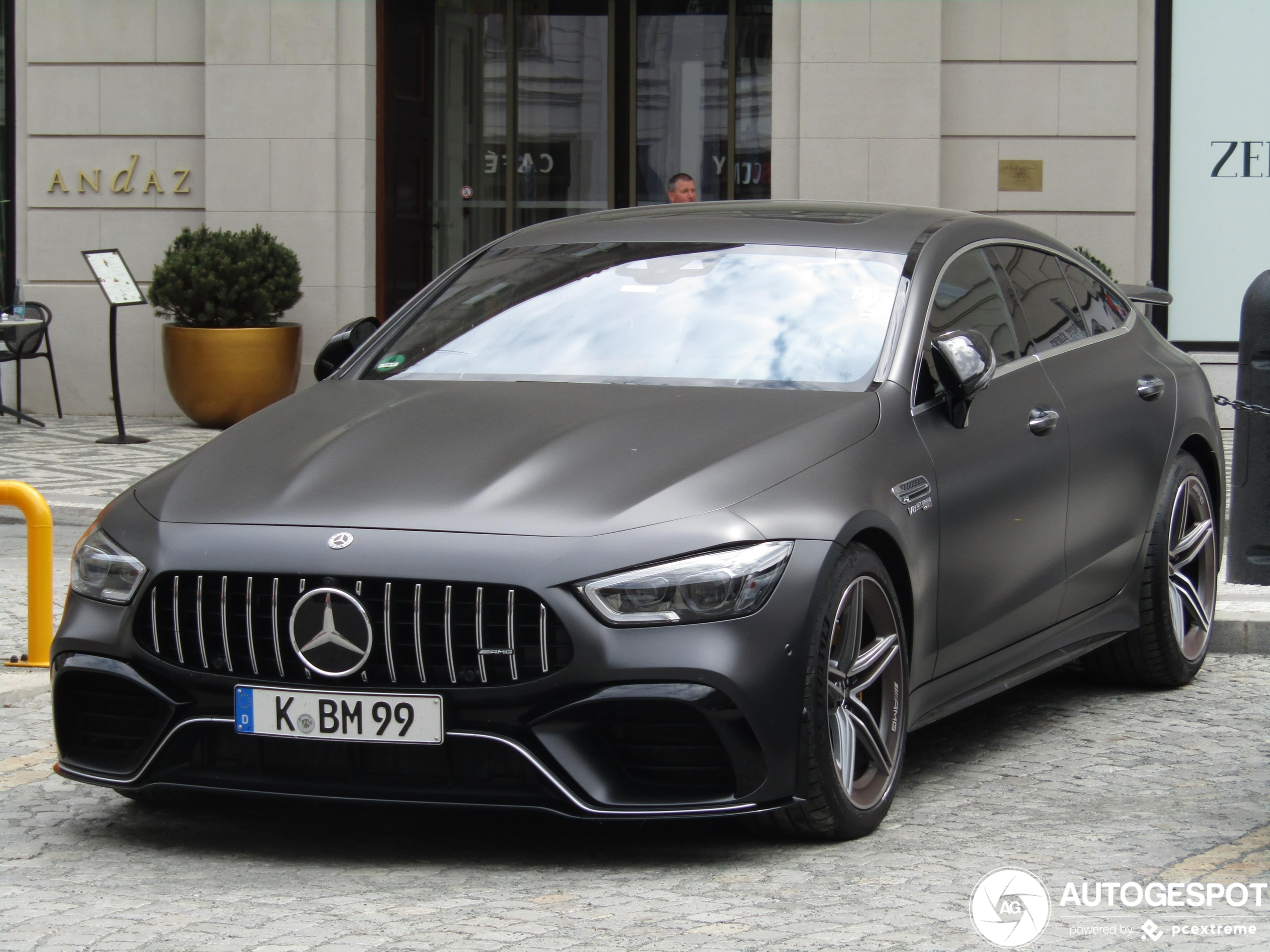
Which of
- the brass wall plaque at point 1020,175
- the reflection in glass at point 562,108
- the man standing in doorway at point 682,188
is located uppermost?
the reflection in glass at point 562,108

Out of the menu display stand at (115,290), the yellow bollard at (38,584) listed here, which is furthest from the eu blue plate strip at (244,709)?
the menu display stand at (115,290)

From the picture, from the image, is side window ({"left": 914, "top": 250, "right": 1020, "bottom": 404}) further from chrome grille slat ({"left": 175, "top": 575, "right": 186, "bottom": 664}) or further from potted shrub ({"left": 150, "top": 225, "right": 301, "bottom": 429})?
potted shrub ({"left": 150, "top": 225, "right": 301, "bottom": 429})

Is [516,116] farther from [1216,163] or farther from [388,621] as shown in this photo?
[388,621]

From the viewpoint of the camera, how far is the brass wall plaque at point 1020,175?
15.8m

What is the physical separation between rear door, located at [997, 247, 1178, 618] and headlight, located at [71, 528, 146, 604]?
2709 millimetres

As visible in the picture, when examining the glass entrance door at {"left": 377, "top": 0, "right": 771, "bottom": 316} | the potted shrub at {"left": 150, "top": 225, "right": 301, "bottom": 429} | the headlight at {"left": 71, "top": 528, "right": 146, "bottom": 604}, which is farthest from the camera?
the glass entrance door at {"left": 377, "top": 0, "right": 771, "bottom": 316}

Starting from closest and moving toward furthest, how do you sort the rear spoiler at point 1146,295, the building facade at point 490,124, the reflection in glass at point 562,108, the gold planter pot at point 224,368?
the rear spoiler at point 1146,295, the gold planter pot at point 224,368, the building facade at point 490,124, the reflection in glass at point 562,108

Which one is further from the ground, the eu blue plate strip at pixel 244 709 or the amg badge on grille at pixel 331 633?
the amg badge on grille at pixel 331 633

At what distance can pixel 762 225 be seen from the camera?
5.66 metres

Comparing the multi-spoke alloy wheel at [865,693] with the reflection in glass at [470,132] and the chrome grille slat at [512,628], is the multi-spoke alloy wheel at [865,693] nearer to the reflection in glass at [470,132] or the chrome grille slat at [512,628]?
the chrome grille slat at [512,628]

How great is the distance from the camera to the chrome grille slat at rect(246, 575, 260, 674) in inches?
164

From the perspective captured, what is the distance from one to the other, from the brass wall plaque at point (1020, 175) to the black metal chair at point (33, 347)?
26.4 feet

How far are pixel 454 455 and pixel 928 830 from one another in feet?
4.81

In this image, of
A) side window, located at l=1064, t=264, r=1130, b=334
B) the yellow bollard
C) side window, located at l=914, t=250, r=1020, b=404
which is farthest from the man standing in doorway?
side window, located at l=914, t=250, r=1020, b=404
